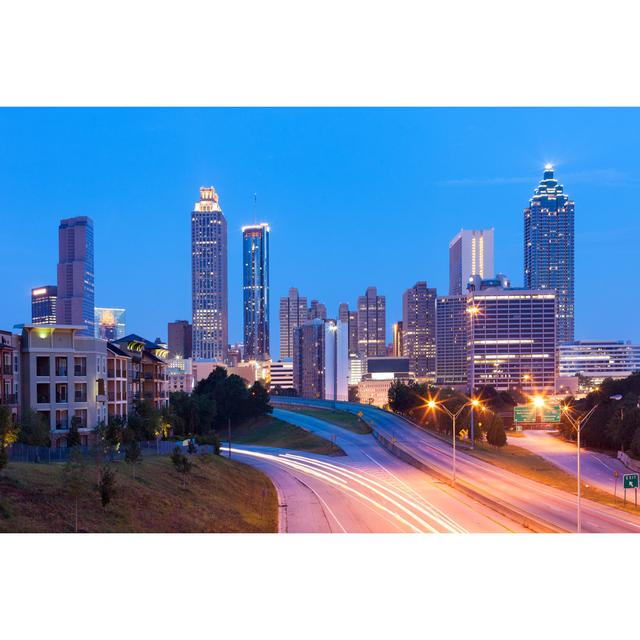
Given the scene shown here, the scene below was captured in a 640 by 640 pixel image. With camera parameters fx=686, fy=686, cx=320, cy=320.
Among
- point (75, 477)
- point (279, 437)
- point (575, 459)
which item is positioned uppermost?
point (75, 477)

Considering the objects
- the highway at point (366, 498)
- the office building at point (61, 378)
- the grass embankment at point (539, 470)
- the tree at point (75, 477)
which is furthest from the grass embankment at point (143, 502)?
the grass embankment at point (539, 470)

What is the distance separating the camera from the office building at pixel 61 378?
4784 cm

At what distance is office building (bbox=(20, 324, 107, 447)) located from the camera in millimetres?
47844

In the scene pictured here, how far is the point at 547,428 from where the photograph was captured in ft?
360

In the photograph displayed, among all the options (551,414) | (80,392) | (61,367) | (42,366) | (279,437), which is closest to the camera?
(42,366)

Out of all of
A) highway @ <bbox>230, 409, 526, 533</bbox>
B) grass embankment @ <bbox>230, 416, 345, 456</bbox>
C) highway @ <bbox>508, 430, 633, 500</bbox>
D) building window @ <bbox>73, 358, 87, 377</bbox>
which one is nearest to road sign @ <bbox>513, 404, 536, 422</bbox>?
highway @ <bbox>508, 430, 633, 500</bbox>

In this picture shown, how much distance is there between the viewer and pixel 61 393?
162 ft

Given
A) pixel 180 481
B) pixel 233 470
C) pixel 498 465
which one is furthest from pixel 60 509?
pixel 498 465

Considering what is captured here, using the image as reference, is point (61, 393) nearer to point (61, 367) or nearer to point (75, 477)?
point (61, 367)

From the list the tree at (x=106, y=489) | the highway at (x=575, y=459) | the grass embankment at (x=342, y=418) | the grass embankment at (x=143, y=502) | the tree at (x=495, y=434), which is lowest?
the highway at (x=575, y=459)

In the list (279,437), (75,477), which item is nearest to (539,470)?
(279,437)

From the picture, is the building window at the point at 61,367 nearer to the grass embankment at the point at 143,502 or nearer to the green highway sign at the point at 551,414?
the grass embankment at the point at 143,502

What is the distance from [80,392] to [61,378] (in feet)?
5.95

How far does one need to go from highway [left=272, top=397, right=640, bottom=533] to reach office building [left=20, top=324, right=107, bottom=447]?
1020 inches
